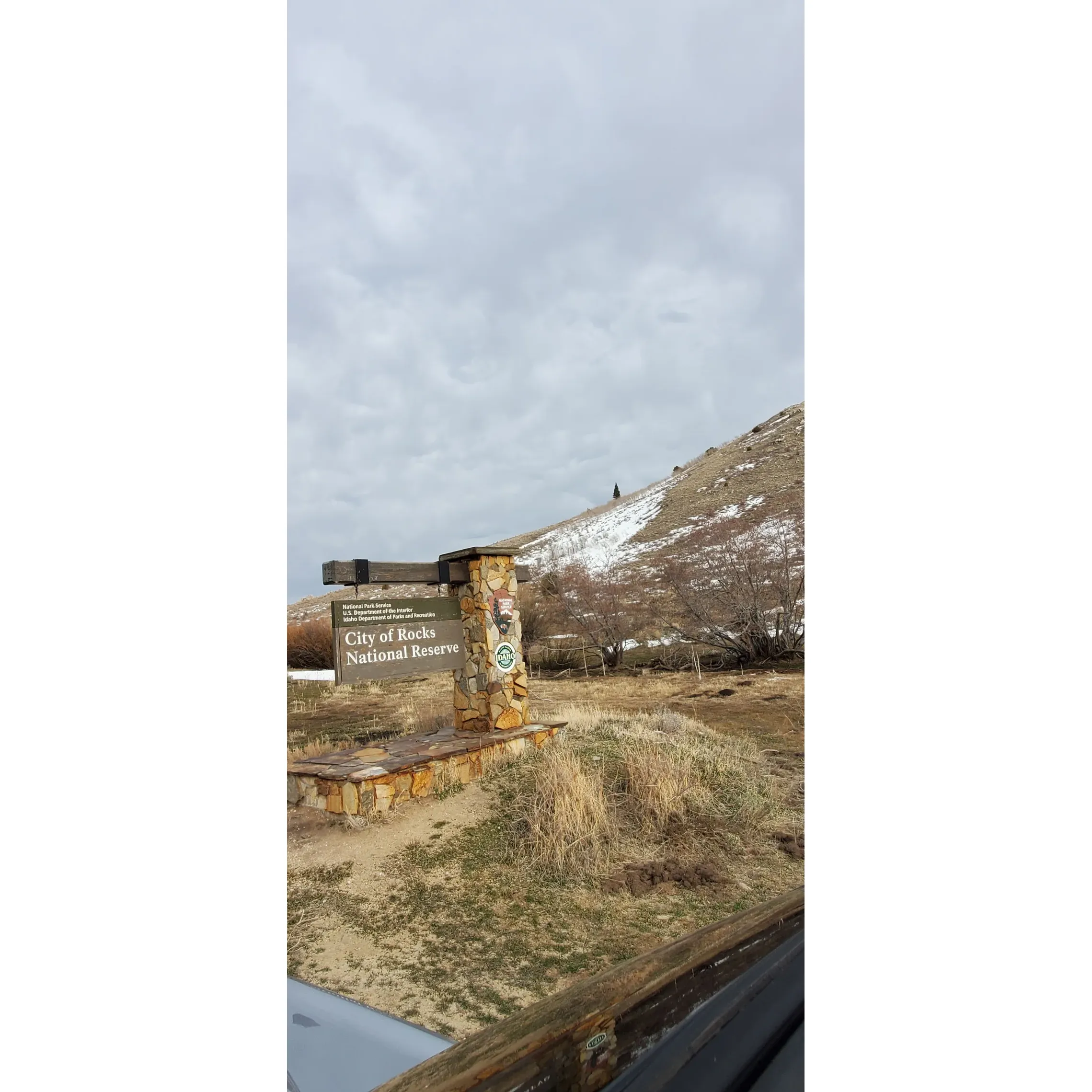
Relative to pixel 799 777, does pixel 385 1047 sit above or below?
above

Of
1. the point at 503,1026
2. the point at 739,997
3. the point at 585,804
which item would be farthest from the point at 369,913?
the point at 739,997

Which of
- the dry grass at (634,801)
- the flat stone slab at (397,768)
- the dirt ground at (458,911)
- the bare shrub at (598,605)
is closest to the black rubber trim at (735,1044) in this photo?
the dirt ground at (458,911)

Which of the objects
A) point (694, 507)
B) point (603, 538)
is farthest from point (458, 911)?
point (694, 507)

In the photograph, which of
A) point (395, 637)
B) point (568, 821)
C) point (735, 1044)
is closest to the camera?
point (735, 1044)

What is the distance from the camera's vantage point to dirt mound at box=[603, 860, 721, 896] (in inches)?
110

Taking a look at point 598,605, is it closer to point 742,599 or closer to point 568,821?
point 742,599

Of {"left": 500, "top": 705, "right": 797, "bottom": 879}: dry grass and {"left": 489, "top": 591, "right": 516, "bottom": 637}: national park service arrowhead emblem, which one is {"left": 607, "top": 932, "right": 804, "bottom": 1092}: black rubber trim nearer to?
{"left": 500, "top": 705, "right": 797, "bottom": 879}: dry grass

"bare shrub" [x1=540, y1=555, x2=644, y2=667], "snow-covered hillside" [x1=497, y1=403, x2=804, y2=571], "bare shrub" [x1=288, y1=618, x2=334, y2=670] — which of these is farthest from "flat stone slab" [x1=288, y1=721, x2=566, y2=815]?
"snow-covered hillside" [x1=497, y1=403, x2=804, y2=571]

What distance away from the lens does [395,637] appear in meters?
4.17

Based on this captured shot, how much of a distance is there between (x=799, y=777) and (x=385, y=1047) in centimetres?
374

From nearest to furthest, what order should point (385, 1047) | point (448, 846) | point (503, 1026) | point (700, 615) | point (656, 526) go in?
point (385, 1047), point (503, 1026), point (448, 846), point (700, 615), point (656, 526)

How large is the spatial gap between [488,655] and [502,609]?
14.2 inches

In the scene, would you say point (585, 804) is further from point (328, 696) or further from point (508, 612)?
point (328, 696)
